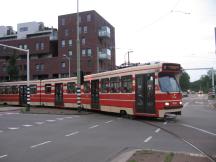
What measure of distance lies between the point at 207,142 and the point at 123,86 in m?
11.7

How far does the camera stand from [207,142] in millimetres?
12602

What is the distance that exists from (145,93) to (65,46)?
69299 mm

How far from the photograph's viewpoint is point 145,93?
21438 mm

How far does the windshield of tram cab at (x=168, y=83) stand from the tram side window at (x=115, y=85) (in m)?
4.36

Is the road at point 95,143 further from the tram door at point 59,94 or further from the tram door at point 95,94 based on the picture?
the tram door at point 59,94

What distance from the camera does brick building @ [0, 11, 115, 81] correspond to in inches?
3393

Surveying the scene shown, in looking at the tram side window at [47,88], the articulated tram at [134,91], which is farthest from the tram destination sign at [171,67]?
the tram side window at [47,88]

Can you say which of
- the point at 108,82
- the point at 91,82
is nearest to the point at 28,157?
the point at 108,82

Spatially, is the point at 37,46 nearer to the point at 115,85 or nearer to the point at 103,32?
the point at 103,32

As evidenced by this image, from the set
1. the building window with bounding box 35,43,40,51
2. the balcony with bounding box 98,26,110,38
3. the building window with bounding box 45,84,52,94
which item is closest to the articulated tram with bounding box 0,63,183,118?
the building window with bounding box 45,84,52,94

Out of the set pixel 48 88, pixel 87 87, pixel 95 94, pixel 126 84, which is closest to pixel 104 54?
pixel 48 88

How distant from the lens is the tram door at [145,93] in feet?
68.6

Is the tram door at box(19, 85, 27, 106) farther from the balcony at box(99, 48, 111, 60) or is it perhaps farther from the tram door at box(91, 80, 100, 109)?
the balcony at box(99, 48, 111, 60)

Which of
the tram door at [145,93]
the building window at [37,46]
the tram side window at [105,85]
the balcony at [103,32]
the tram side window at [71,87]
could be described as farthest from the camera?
the building window at [37,46]
